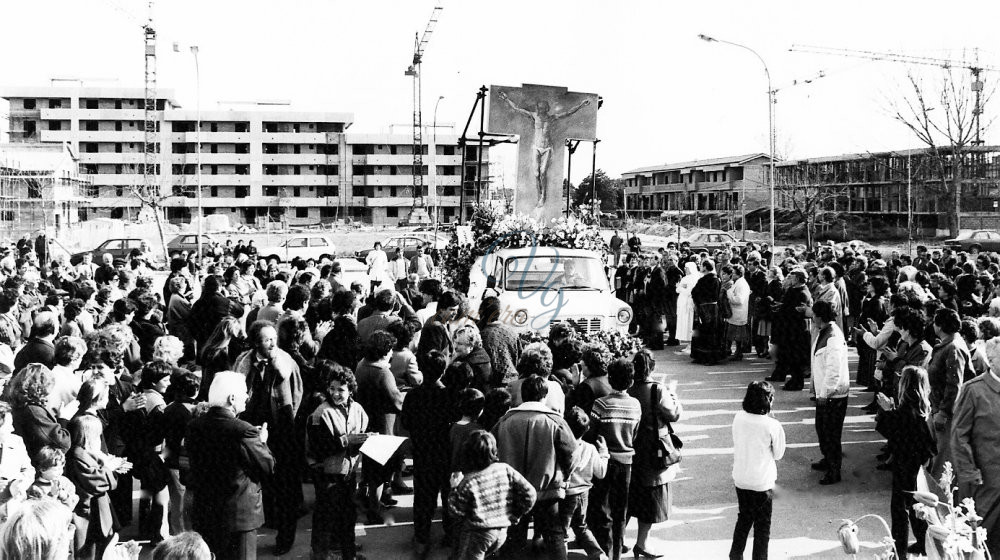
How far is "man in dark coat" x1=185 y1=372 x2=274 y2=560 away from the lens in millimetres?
5312

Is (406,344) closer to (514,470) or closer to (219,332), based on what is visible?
(219,332)

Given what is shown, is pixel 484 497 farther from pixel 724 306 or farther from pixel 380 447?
pixel 724 306

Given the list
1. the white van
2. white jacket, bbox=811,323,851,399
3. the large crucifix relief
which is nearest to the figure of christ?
the large crucifix relief

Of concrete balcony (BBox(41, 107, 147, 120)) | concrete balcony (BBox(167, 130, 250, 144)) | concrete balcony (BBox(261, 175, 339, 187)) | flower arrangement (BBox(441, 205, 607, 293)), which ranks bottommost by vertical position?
flower arrangement (BBox(441, 205, 607, 293))

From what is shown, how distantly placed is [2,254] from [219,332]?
47.6 feet

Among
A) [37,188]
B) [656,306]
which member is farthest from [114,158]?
[656,306]

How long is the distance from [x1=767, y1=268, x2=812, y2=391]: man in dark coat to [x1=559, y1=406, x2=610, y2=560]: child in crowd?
6955 millimetres

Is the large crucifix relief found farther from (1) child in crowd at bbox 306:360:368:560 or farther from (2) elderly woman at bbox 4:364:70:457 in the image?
(2) elderly woman at bbox 4:364:70:457

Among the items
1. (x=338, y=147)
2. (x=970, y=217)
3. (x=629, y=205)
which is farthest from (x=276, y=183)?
(x=970, y=217)

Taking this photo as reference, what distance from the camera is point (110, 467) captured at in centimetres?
572

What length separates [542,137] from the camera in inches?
795

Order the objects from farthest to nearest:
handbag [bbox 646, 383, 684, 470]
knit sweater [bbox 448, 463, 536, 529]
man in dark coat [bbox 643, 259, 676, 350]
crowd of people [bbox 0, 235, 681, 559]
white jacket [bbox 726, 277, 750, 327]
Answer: man in dark coat [bbox 643, 259, 676, 350], white jacket [bbox 726, 277, 750, 327], handbag [bbox 646, 383, 684, 470], crowd of people [bbox 0, 235, 681, 559], knit sweater [bbox 448, 463, 536, 529]

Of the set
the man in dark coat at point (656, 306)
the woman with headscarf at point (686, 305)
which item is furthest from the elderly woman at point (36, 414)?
the man in dark coat at point (656, 306)

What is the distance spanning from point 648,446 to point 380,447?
2.00 m
